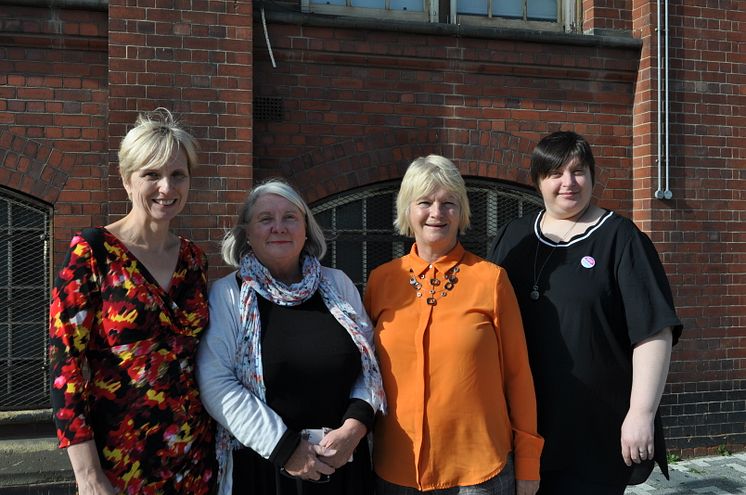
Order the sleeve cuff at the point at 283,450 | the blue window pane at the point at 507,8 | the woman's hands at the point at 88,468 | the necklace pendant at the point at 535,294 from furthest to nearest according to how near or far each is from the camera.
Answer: the blue window pane at the point at 507,8
the necklace pendant at the point at 535,294
the sleeve cuff at the point at 283,450
the woman's hands at the point at 88,468

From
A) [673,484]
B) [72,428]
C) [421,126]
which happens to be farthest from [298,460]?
[673,484]

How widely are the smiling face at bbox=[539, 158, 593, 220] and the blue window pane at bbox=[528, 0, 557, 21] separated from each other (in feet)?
11.3

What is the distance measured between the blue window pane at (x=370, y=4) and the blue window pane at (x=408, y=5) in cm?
9

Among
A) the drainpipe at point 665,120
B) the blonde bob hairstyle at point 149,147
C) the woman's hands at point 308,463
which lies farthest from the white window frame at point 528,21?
the woman's hands at point 308,463

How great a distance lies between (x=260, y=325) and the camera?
98.3 inches

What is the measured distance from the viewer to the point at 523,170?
17.9 ft

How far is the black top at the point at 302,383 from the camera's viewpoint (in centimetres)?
246

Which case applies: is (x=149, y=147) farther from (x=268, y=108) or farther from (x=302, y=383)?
(x=268, y=108)

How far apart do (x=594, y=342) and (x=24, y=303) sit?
3.85 m

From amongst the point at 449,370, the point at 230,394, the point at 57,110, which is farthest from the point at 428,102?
the point at 230,394

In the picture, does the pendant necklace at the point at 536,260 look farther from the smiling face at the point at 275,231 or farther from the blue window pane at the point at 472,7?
the blue window pane at the point at 472,7

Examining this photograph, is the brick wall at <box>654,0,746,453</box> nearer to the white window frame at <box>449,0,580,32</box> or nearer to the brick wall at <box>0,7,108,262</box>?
the white window frame at <box>449,0,580,32</box>

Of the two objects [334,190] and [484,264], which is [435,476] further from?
[334,190]

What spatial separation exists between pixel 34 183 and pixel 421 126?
109 inches
